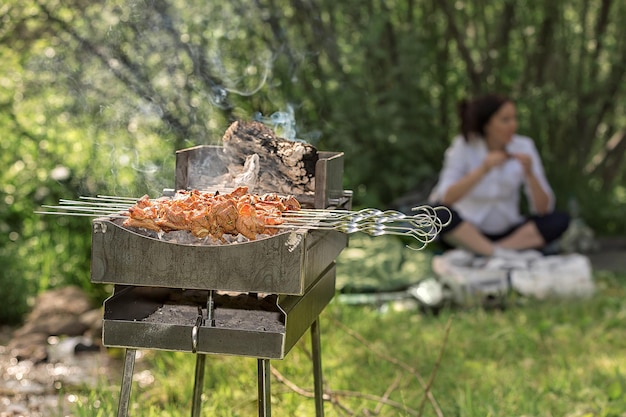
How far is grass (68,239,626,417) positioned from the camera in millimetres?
3156

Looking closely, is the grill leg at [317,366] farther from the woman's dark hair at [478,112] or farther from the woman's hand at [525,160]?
the woman's dark hair at [478,112]

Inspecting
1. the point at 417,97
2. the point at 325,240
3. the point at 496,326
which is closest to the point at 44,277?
the point at 496,326

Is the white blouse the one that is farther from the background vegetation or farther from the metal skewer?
the metal skewer

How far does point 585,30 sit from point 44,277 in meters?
5.10

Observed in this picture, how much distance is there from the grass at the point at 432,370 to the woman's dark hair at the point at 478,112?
118cm

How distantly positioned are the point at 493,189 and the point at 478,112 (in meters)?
0.49

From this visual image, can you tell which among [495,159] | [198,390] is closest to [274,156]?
[198,390]

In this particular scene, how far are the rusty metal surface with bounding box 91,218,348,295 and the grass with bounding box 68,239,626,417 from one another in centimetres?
96

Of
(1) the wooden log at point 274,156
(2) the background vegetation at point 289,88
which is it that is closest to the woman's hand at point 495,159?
(2) the background vegetation at point 289,88

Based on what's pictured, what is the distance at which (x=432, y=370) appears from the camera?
3.60 m

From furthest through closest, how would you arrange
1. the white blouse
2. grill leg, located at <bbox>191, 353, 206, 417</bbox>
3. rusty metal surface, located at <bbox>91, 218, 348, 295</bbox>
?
the white blouse → grill leg, located at <bbox>191, 353, 206, 417</bbox> → rusty metal surface, located at <bbox>91, 218, 348, 295</bbox>

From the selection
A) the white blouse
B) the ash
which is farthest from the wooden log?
the white blouse

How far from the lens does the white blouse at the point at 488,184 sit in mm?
5320

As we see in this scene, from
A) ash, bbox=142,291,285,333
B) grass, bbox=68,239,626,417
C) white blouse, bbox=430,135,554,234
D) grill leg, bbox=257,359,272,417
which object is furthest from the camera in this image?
white blouse, bbox=430,135,554,234
